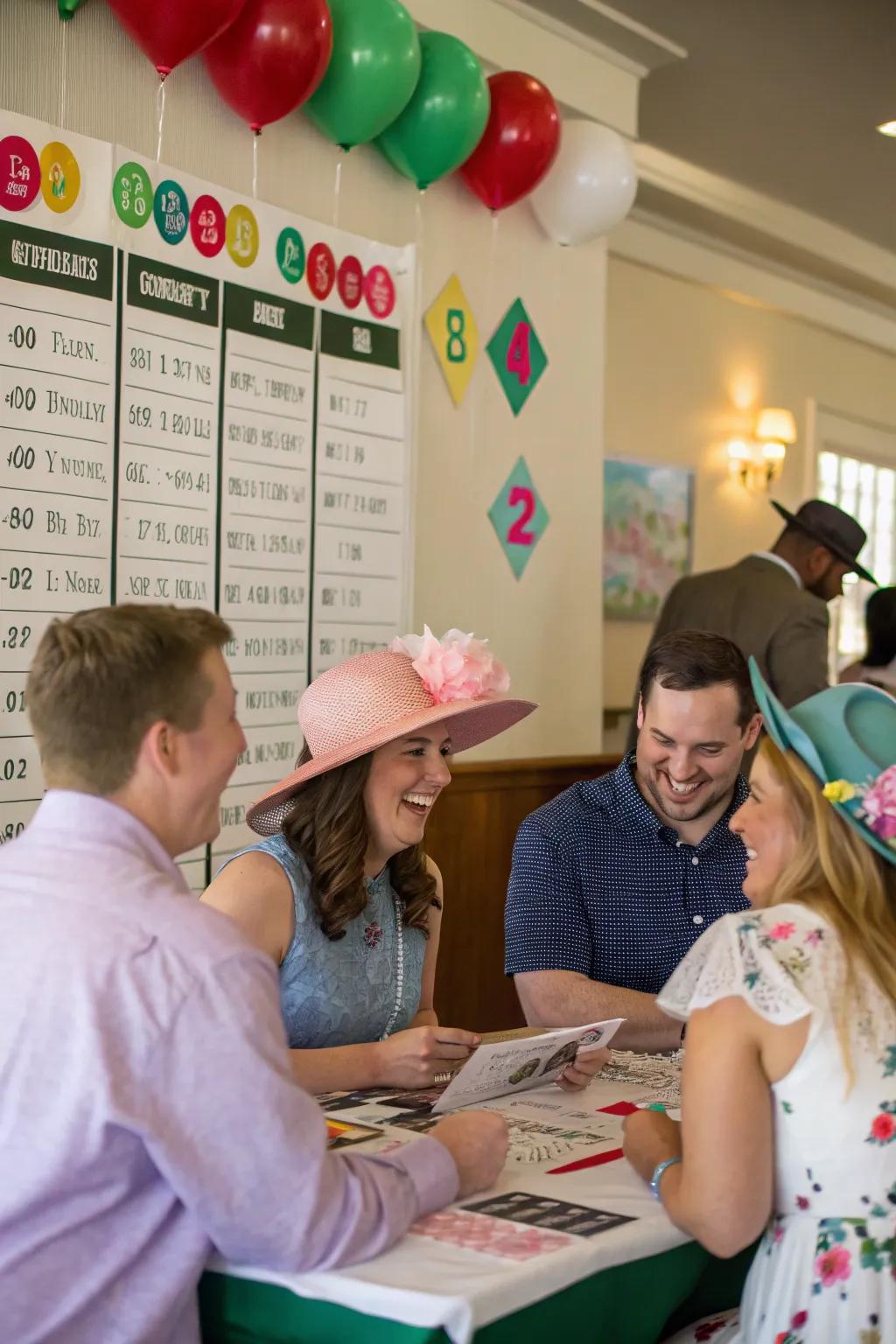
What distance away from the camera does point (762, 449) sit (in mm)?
7090

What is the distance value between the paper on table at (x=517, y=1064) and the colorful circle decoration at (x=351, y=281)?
2.21 m

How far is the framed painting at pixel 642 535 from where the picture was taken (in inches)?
245

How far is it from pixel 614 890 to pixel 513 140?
2.11m

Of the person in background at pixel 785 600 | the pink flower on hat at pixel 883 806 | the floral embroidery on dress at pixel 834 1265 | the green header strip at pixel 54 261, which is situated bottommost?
the floral embroidery on dress at pixel 834 1265

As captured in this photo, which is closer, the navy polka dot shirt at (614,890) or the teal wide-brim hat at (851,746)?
the teal wide-brim hat at (851,746)

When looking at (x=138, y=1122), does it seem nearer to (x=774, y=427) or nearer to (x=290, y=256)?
(x=290, y=256)

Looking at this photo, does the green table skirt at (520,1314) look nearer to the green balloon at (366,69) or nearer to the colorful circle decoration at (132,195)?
the colorful circle decoration at (132,195)

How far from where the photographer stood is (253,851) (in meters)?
2.20

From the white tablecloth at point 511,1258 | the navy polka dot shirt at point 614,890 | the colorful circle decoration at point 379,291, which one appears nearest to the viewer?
the white tablecloth at point 511,1258

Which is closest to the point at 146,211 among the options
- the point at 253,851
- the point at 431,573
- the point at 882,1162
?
the point at 431,573

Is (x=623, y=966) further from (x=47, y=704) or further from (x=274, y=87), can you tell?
(x=274, y=87)

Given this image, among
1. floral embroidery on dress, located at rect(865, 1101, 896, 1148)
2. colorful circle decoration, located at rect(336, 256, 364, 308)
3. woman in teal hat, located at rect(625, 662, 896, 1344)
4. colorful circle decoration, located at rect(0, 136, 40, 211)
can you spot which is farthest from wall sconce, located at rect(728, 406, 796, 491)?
floral embroidery on dress, located at rect(865, 1101, 896, 1148)

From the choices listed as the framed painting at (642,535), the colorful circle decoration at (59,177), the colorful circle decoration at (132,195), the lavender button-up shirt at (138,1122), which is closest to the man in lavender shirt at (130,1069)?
the lavender button-up shirt at (138,1122)

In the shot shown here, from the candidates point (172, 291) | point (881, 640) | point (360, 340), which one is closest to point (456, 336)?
point (360, 340)
